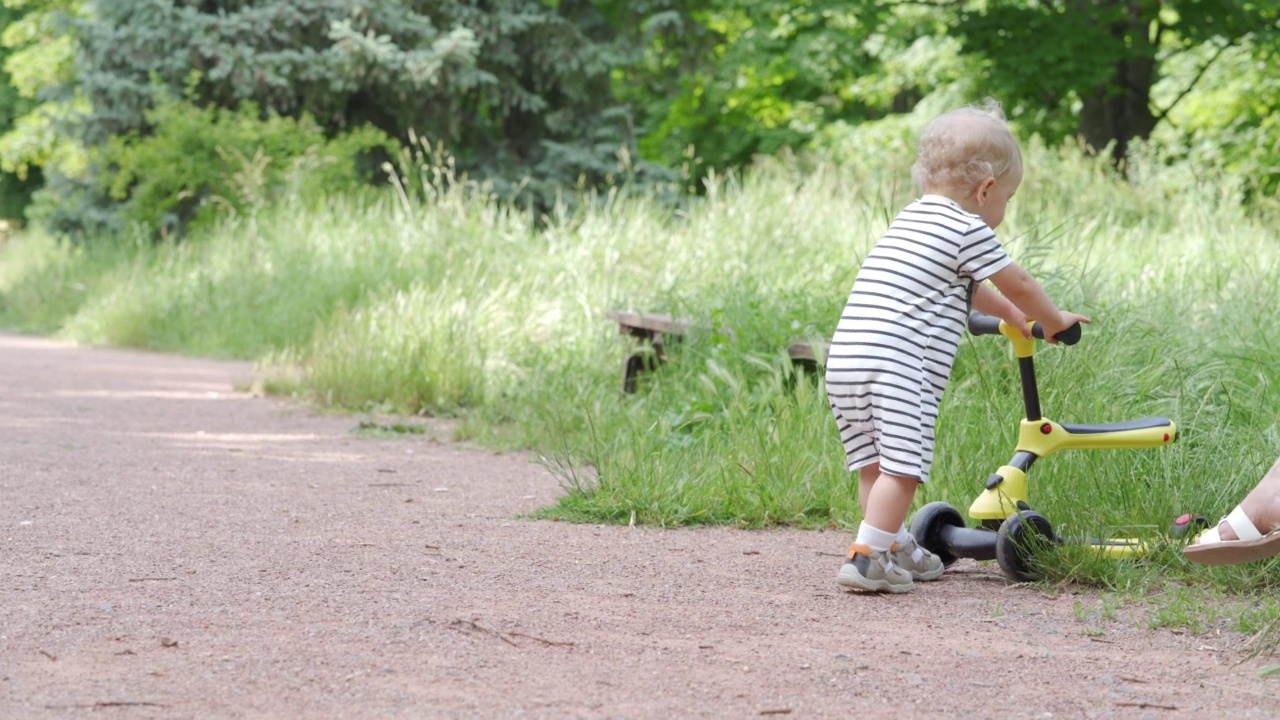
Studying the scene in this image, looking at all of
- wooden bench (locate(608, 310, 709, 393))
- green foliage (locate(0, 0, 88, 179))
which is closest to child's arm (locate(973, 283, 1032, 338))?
wooden bench (locate(608, 310, 709, 393))

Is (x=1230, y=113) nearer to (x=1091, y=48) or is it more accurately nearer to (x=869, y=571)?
(x=1091, y=48)

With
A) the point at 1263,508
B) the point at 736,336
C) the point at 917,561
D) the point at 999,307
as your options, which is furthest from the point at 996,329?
the point at 736,336

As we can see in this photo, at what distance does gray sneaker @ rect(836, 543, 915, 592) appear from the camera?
380 centimetres

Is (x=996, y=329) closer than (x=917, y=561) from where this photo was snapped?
Yes

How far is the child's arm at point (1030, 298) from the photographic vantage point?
3742 mm

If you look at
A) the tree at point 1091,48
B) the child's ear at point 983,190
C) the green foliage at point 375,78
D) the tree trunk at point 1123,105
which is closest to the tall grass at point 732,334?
the child's ear at point 983,190

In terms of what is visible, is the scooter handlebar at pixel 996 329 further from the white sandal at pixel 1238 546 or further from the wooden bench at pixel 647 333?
the wooden bench at pixel 647 333

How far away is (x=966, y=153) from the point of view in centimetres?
383

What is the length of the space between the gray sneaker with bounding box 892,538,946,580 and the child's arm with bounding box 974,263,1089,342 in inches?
28.5

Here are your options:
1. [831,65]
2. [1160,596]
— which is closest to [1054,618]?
[1160,596]

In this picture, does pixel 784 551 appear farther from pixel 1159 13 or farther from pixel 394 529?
pixel 1159 13

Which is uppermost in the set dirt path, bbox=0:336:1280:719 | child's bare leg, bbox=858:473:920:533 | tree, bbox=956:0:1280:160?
tree, bbox=956:0:1280:160

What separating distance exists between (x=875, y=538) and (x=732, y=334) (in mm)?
2973

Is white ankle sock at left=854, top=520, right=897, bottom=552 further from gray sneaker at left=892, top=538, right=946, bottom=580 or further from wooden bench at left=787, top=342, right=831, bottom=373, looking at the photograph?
wooden bench at left=787, top=342, right=831, bottom=373
